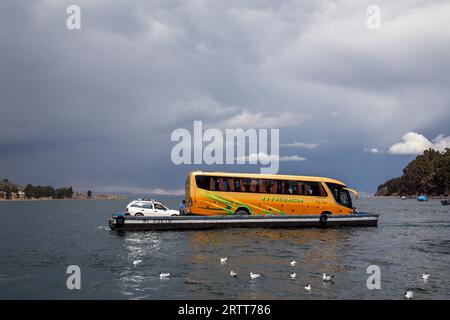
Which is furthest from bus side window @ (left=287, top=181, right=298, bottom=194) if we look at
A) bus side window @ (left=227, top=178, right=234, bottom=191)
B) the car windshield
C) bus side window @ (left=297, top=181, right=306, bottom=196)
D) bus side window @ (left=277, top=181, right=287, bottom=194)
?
the car windshield

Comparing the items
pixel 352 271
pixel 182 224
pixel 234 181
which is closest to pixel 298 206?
pixel 234 181

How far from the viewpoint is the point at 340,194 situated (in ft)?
129

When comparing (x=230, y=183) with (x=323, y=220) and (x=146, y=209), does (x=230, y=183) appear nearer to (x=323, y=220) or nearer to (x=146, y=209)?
(x=146, y=209)

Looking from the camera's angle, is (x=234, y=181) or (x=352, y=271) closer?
(x=352, y=271)

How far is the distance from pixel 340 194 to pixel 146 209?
54.2 feet

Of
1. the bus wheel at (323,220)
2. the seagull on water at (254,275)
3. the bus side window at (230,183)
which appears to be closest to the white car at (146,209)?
the bus side window at (230,183)

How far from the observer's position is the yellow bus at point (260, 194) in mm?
36719

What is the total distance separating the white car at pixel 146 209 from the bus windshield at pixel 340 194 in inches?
520
